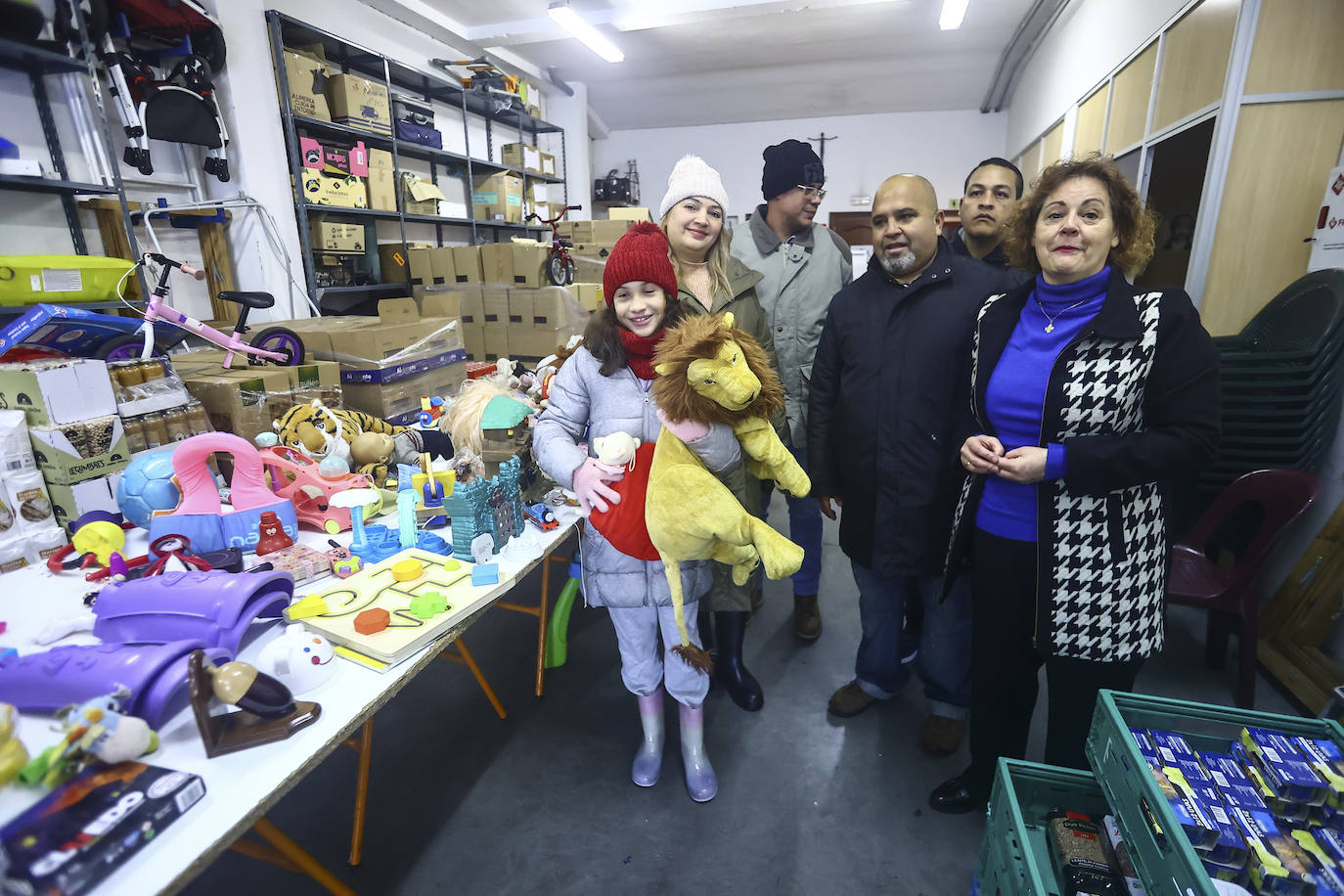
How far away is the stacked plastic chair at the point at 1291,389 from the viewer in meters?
2.02

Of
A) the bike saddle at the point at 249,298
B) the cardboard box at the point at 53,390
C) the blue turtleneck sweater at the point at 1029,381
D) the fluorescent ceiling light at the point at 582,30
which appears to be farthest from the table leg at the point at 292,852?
the fluorescent ceiling light at the point at 582,30

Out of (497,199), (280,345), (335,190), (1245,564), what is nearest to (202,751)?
(280,345)

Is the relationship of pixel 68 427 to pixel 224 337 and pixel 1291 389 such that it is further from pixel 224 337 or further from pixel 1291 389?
pixel 1291 389

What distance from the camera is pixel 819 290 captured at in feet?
6.76

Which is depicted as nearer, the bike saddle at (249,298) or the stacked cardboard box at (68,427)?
the stacked cardboard box at (68,427)

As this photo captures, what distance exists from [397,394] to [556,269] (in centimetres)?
188

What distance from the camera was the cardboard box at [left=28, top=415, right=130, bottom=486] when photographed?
1.45 metres

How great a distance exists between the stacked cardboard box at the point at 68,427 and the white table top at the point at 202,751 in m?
0.24

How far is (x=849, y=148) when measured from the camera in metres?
8.02

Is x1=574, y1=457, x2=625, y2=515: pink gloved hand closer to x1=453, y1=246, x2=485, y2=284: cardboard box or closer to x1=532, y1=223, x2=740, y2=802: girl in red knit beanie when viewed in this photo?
x1=532, y1=223, x2=740, y2=802: girl in red knit beanie

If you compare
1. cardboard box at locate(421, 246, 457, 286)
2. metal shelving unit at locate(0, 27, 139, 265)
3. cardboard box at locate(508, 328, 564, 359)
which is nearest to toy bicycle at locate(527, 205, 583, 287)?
cardboard box at locate(508, 328, 564, 359)

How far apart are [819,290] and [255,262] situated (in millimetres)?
3417

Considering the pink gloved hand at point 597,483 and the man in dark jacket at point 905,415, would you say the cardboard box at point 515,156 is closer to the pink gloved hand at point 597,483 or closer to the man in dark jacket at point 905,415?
the man in dark jacket at point 905,415

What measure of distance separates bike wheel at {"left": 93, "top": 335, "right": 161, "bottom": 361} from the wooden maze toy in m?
1.09
